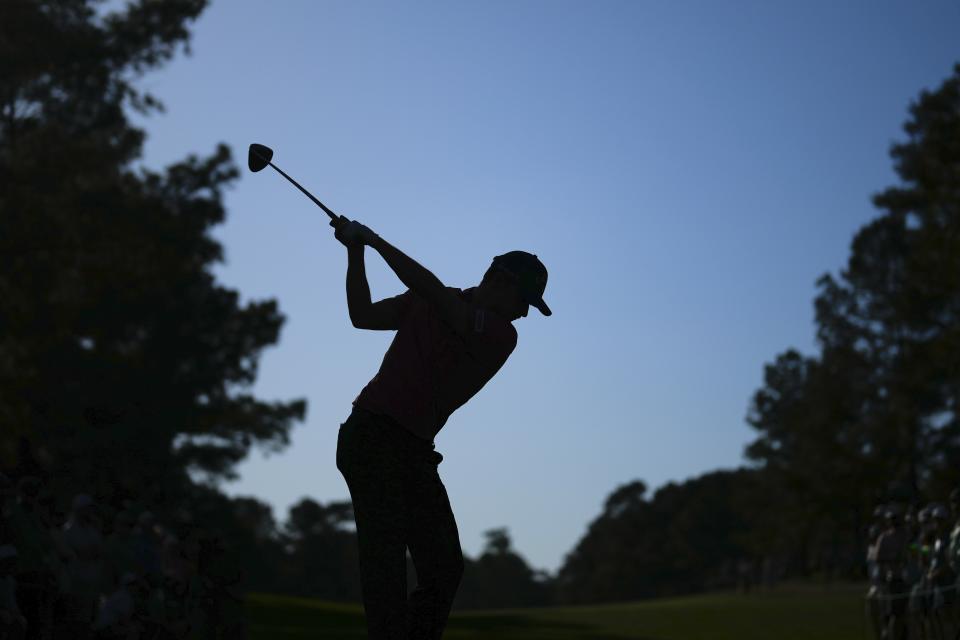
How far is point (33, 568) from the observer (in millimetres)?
13281

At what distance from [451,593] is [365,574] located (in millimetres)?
450

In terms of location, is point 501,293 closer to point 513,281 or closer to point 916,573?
point 513,281

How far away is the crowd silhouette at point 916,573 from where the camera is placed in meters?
19.2

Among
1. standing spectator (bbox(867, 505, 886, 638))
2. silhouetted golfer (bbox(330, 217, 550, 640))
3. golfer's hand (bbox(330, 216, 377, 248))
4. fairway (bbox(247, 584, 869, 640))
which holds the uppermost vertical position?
fairway (bbox(247, 584, 869, 640))

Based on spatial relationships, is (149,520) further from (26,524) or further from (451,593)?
(451,593)


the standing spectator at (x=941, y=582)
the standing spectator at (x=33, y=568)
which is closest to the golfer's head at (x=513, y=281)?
the standing spectator at (x=33, y=568)

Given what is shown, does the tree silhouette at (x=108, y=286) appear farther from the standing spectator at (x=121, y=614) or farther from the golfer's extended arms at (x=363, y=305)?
the golfer's extended arms at (x=363, y=305)

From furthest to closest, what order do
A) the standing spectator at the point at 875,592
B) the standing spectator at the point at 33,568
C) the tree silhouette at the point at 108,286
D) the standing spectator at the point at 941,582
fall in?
the tree silhouette at the point at 108,286
the standing spectator at the point at 875,592
the standing spectator at the point at 941,582
the standing spectator at the point at 33,568

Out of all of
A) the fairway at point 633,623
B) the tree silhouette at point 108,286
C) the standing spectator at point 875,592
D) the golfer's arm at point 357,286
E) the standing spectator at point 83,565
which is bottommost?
the golfer's arm at point 357,286

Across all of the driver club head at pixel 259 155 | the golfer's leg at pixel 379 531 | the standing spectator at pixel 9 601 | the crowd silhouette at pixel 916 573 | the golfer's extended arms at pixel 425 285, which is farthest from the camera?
the crowd silhouette at pixel 916 573

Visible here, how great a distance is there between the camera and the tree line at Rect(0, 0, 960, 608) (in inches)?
1225

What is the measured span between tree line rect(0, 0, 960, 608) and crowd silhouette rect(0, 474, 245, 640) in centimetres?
149

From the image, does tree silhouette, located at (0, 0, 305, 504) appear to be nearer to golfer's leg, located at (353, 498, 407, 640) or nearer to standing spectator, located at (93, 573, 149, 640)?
standing spectator, located at (93, 573, 149, 640)

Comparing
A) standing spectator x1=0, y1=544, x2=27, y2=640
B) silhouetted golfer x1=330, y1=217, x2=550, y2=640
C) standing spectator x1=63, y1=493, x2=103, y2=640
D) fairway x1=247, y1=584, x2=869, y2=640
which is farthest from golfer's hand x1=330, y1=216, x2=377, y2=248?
fairway x1=247, y1=584, x2=869, y2=640
